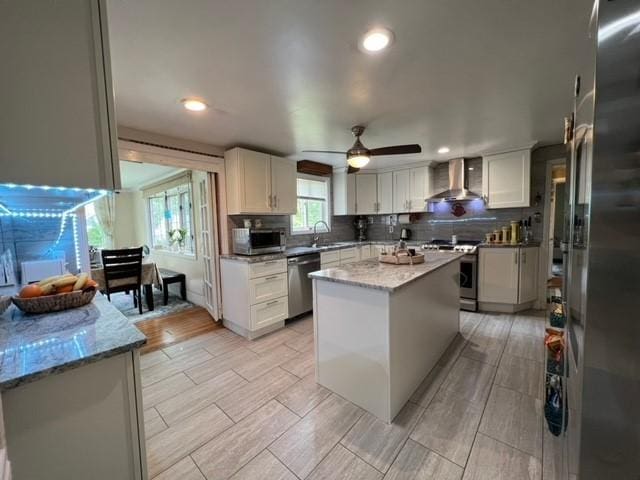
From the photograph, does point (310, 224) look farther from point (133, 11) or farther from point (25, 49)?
point (25, 49)

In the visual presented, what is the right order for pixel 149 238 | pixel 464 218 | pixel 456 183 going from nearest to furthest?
pixel 456 183
pixel 464 218
pixel 149 238

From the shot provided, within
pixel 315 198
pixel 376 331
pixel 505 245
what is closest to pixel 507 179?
pixel 505 245

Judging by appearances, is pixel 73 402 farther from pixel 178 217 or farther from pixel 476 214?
pixel 476 214

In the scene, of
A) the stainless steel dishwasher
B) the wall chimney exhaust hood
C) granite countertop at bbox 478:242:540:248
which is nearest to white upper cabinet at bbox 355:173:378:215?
the wall chimney exhaust hood

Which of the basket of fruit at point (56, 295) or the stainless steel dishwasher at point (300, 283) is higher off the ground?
the basket of fruit at point (56, 295)

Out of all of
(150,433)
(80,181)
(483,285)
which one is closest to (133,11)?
(80,181)

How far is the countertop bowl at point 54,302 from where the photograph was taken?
1.18 metres

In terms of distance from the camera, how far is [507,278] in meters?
3.51

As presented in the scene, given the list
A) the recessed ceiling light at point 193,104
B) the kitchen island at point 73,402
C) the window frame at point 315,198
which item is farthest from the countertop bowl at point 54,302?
the window frame at point 315,198

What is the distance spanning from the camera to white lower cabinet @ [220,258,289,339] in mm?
2961

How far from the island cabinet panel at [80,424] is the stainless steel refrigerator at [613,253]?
131cm

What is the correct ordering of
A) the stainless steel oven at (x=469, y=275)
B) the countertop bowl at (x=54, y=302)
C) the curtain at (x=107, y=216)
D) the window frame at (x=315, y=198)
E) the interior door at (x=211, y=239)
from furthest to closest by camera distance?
1. the curtain at (x=107, y=216)
2. the window frame at (x=315, y=198)
3. the stainless steel oven at (x=469, y=275)
4. the interior door at (x=211, y=239)
5. the countertop bowl at (x=54, y=302)

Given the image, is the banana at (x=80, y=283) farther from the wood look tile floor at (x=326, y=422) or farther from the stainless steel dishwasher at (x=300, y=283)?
the stainless steel dishwasher at (x=300, y=283)

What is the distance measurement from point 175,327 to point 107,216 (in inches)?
157
